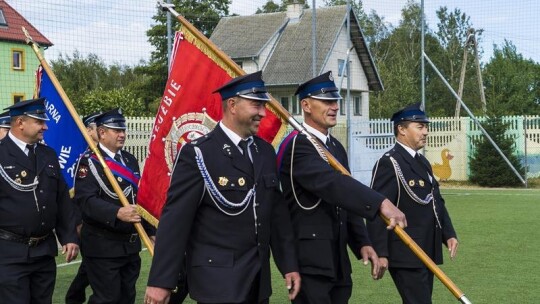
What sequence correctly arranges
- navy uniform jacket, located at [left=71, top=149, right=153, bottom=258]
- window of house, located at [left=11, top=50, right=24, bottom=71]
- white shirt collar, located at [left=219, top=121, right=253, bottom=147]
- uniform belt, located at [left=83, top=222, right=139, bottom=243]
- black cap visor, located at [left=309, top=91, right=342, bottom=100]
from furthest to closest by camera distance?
window of house, located at [left=11, top=50, right=24, bottom=71], uniform belt, located at [left=83, top=222, right=139, bottom=243], navy uniform jacket, located at [left=71, top=149, right=153, bottom=258], black cap visor, located at [left=309, top=91, right=342, bottom=100], white shirt collar, located at [left=219, top=121, right=253, bottom=147]

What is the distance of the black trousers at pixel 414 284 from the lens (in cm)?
568

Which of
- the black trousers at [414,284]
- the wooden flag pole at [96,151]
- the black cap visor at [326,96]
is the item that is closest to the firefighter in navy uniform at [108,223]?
the wooden flag pole at [96,151]

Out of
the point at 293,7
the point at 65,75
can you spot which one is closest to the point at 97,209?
the point at 293,7

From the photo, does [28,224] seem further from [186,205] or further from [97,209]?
[186,205]

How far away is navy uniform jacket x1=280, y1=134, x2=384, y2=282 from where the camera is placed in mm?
A: 4562

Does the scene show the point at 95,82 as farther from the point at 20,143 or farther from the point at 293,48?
the point at 20,143

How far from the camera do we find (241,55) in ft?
118

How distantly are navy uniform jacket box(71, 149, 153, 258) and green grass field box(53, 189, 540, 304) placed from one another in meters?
1.72

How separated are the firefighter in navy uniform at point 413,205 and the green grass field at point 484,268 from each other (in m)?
2.08

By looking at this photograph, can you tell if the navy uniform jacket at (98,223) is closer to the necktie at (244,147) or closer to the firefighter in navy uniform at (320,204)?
the firefighter in navy uniform at (320,204)

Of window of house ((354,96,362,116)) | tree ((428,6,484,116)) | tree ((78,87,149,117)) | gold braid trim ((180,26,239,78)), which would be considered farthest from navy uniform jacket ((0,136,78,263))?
tree ((428,6,484,116))

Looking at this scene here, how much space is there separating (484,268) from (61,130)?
564 centimetres

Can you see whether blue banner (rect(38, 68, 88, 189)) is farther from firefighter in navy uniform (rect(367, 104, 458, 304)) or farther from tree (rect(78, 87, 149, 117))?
tree (rect(78, 87, 149, 117))

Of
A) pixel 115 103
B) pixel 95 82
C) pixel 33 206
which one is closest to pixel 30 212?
pixel 33 206
